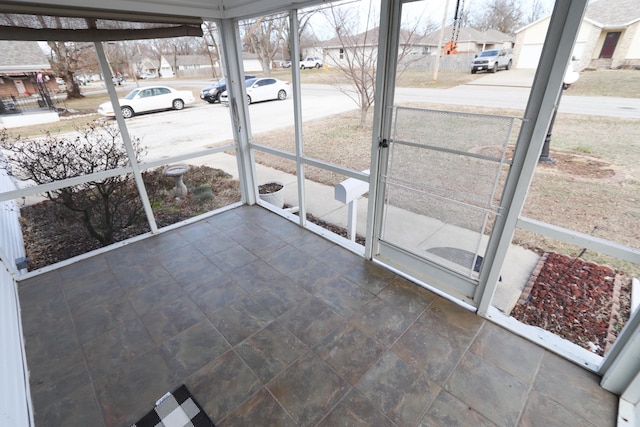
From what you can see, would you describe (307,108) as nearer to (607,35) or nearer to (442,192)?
(442,192)

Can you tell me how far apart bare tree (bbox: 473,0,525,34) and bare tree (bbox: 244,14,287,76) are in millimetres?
1772

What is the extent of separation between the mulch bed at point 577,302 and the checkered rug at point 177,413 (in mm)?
2503

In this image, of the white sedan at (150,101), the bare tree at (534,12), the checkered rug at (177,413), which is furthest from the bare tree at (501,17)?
the white sedan at (150,101)

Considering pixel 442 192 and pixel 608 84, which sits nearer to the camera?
pixel 608 84

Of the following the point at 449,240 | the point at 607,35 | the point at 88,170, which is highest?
the point at 607,35

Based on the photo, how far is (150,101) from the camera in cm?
319

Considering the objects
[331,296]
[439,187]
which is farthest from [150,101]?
[439,187]

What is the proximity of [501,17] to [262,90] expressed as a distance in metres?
2.59

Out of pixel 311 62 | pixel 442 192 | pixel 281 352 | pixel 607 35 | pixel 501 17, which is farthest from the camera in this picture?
pixel 311 62

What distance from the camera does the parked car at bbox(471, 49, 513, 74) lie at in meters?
A: 1.78

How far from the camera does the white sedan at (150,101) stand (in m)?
2.92

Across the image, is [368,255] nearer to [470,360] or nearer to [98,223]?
[470,360]

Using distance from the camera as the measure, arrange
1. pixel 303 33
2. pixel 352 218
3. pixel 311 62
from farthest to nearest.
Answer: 1. pixel 352 218
2. pixel 311 62
3. pixel 303 33

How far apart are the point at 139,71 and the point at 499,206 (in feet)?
11.3
